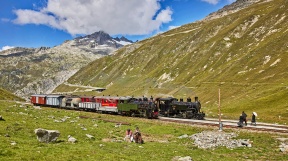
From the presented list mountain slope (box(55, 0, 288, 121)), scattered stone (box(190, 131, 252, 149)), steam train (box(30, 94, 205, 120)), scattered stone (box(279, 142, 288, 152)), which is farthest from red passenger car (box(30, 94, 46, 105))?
scattered stone (box(279, 142, 288, 152))

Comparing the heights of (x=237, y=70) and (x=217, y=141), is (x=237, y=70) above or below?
above

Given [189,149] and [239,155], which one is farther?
[189,149]

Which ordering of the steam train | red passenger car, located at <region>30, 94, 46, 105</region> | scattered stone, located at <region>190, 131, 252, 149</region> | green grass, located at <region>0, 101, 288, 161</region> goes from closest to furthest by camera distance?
1. green grass, located at <region>0, 101, 288, 161</region>
2. scattered stone, located at <region>190, 131, 252, 149</region>
3. the steam train
4. red passenger car, located at <region>30, 94, 46, 105</region>

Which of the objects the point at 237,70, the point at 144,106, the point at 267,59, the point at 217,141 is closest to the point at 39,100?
the point at 144,106

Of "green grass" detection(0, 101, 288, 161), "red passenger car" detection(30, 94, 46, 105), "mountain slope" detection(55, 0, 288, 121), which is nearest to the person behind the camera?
"green grass" detection(0, 101, 288, 161)

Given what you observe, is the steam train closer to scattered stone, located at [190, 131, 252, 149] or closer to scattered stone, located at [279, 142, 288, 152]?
scattered stone, located at [190, 131, 252, 149]

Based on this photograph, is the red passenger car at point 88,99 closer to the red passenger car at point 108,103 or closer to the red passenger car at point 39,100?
the red passenger car at point 108,103

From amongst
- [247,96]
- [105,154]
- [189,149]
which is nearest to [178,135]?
[189,149]

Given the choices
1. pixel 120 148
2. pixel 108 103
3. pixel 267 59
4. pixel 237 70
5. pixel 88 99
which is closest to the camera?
pixel 120 148

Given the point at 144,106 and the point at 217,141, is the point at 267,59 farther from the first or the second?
the point at 217,141

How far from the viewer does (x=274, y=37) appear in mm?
136625

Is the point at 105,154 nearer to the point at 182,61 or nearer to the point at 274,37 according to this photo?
the point at 274,37

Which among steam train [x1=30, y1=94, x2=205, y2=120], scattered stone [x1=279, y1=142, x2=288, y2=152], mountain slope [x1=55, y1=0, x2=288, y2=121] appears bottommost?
scattered stone [x1=279, y1=142, x2=288, y2=152]

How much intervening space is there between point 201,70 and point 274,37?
3880 centimetres
